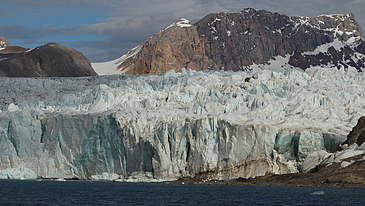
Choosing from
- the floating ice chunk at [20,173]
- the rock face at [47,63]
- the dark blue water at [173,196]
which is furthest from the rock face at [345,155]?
the rock face at [47,63]

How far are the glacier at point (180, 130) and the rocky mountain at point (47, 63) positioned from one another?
41.3 metres

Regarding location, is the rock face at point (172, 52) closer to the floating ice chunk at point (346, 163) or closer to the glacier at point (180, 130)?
the glacier at point (180, 130)

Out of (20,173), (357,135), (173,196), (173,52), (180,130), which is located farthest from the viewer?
(173,52)

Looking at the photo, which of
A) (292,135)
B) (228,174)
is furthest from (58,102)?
(292,135)

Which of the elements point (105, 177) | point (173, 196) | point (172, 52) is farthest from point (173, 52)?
point (173, 196)

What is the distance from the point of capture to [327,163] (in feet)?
189

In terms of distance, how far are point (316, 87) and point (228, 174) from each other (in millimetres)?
29470

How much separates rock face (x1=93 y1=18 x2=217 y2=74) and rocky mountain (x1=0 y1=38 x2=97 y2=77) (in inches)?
1020

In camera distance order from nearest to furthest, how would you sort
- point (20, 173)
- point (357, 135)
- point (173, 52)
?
1. point (357, 135)
2. point (20, 173)
3. point (173, 52)

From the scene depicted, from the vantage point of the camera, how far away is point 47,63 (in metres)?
133

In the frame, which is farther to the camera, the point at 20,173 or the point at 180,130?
the point at 20,173

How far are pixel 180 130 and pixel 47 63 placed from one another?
7695 cm

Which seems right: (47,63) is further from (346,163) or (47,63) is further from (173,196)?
(346,163)

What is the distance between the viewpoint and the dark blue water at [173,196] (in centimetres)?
4653
